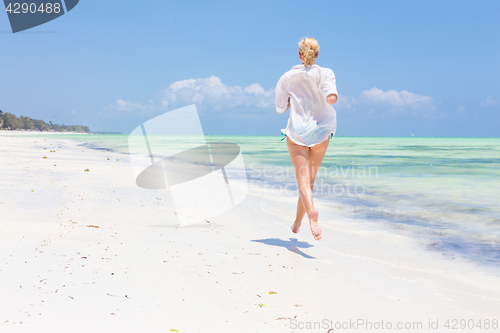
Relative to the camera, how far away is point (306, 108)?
125 inches

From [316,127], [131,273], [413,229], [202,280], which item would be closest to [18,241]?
[131,273]

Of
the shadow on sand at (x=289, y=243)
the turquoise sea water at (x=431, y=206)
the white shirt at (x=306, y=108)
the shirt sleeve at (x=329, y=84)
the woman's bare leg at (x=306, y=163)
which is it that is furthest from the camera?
the turquoise sea water at (x=431, y=206)

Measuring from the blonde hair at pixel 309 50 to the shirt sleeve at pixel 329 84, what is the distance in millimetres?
191

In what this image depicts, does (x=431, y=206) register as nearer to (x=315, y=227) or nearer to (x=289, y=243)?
(x=289, y=243)

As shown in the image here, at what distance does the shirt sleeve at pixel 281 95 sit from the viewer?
3.19 metres

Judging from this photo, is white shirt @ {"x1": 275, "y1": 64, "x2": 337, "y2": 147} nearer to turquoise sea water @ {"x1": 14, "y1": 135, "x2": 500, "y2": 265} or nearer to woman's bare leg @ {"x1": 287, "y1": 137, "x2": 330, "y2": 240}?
woman's bare leg @ {"x1": 287, "y1": 137, "x2": 330, "y2": 240}

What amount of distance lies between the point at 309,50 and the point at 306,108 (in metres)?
0.50

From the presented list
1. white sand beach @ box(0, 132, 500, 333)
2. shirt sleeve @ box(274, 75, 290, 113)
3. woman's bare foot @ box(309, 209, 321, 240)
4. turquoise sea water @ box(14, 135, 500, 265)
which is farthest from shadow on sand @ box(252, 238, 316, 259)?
turquoise sea water @ box(14, 135, 500, 265)

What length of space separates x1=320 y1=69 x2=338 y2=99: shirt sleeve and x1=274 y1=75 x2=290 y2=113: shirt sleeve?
351 millimetres

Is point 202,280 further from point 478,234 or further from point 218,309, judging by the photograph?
point 478,234

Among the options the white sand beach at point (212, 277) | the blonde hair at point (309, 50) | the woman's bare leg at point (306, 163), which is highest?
the blonde hair at point (309, 50)

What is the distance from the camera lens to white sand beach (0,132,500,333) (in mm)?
1948

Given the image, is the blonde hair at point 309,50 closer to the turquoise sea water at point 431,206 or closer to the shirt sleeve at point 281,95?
the shirt sleeve at point 281,95

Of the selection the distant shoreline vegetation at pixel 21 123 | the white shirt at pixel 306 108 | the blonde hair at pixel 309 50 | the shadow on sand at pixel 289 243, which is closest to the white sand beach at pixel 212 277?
the shadow on sand at pixel 289 243
